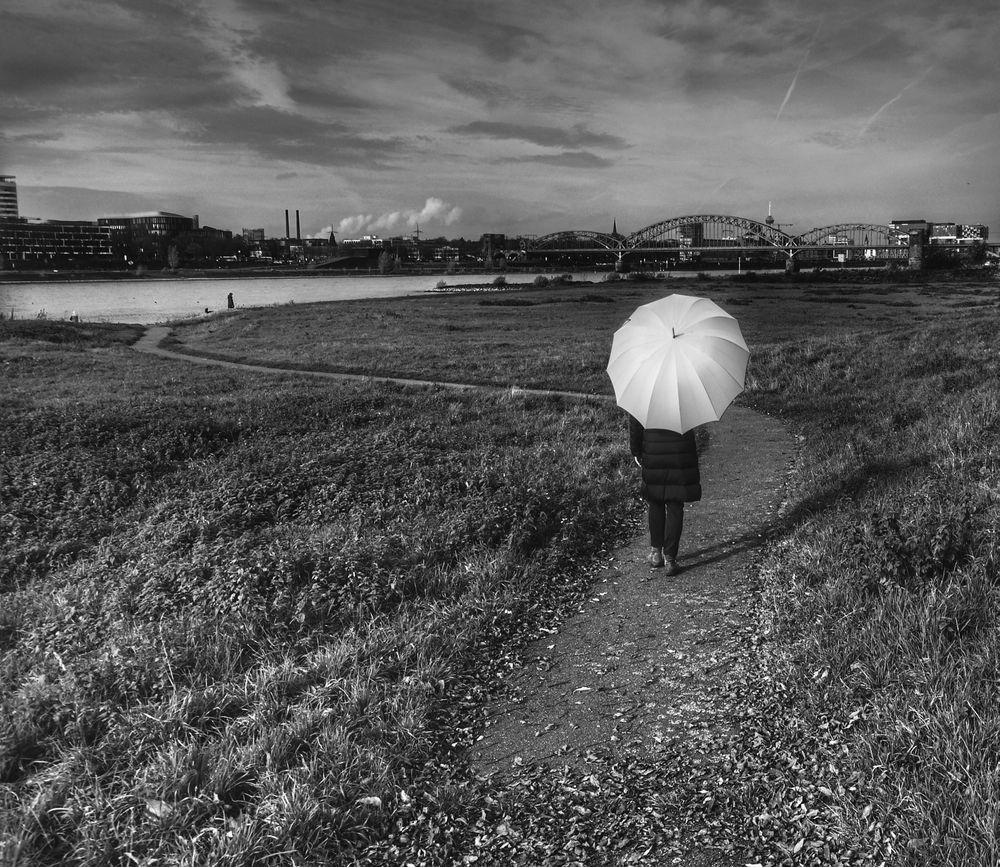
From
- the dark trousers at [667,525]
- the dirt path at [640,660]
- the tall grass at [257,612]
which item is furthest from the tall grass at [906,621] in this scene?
the tall grass at [257,612]

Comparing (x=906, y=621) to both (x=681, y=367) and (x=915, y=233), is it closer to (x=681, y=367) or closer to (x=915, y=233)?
(x=681, y=367)

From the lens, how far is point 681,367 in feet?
26.3

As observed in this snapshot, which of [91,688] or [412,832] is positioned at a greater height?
[91,688]

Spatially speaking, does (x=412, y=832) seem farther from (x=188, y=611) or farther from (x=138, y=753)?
(x=188, y=611)

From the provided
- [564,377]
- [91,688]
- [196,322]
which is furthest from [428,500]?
[196,322]

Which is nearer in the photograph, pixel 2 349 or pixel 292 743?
pixel 292 743

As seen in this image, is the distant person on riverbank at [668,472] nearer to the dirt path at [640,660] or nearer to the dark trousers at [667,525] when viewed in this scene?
the dark trousers at [667,525]

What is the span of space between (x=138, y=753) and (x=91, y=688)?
1011 mm

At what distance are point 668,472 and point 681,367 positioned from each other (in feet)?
4.03

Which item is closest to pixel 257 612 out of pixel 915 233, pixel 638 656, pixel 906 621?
pixel 638 656

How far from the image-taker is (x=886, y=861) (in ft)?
14.0

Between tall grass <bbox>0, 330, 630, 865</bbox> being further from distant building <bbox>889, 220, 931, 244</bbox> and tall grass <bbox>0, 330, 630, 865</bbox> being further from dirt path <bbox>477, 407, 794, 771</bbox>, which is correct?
distant building <bbox>889, 220, 931, 244</bbox>

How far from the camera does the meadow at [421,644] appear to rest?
15.6 feet

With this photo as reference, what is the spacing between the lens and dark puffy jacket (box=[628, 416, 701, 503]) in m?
8.49
